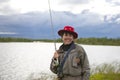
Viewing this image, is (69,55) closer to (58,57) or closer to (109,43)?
(58,57)

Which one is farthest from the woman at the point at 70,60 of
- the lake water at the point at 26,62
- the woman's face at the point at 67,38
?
the lake water at the point at 26,62

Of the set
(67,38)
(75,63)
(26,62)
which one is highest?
(67,38)

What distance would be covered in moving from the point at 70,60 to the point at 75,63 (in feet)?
0.31

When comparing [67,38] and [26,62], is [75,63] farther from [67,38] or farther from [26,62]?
[26,62]

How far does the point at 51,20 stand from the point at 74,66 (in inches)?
39.8

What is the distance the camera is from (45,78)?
1783 cm

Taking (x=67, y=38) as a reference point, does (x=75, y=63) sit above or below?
below

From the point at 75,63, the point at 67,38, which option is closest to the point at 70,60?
the point at 75,63

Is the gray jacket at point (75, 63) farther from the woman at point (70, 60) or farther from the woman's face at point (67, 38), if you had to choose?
the woman's face at point (67, 38)

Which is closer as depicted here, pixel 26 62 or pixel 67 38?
pixel 67 38

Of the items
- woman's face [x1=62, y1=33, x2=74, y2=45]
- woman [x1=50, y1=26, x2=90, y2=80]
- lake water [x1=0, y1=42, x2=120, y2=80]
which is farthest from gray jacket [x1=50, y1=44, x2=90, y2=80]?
lake water [x1=0, y1=42, x2=120, y2=80]

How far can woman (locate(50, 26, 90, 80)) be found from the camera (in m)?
5.32

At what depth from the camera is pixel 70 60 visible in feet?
17.4

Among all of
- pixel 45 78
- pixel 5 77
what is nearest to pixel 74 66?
pixel 45 78
